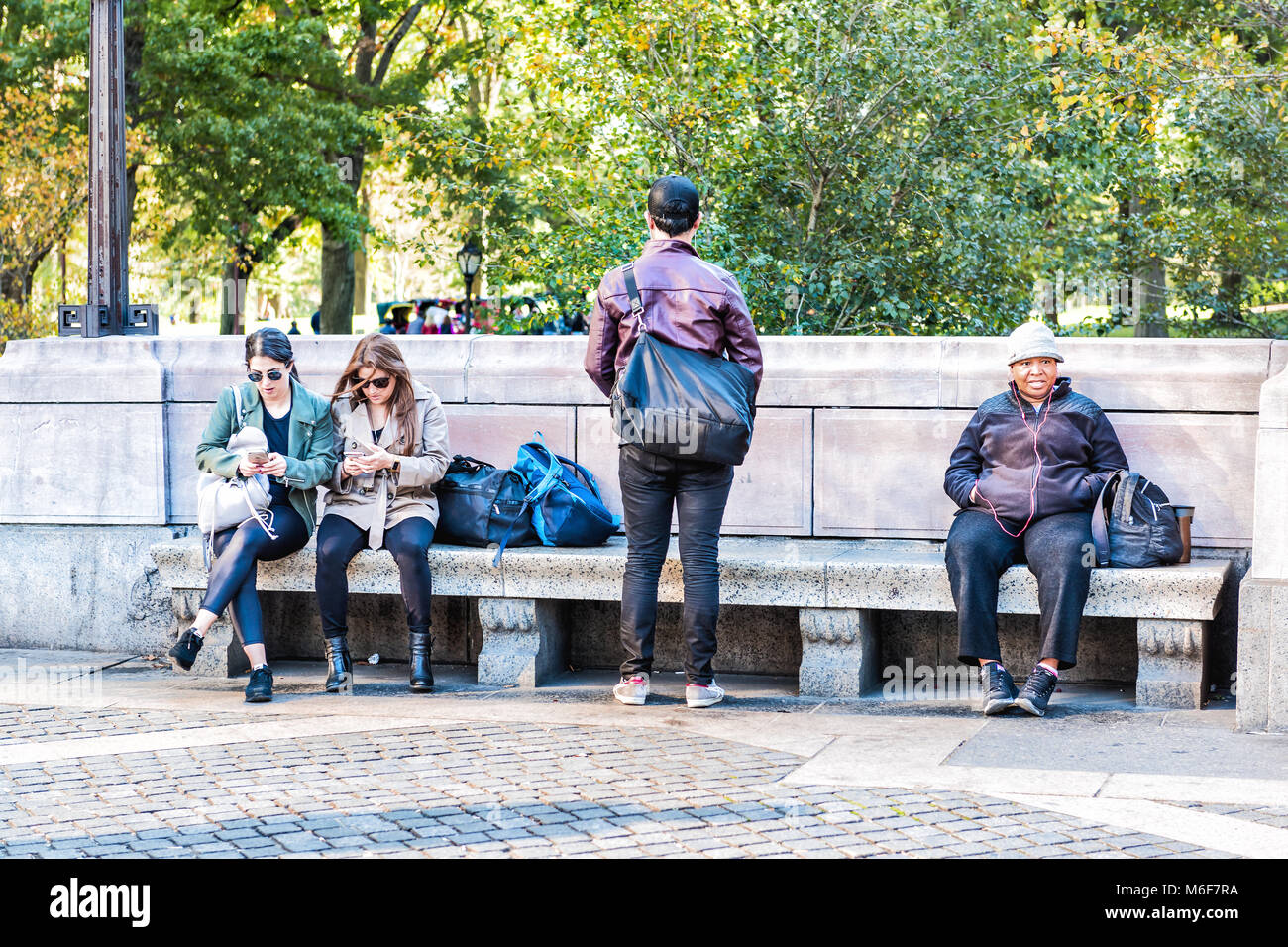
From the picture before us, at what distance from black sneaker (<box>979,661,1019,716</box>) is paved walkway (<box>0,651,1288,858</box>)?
93 mm

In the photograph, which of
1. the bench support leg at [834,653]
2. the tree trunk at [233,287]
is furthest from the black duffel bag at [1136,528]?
the tree trunk at [233,287]

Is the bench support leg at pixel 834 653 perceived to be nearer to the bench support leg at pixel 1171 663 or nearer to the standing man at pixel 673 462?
the standing man at pixel 673 462

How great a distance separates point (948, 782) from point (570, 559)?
2.25m

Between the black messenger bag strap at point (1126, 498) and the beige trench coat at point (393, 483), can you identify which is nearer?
the black messenger bag strap at point (1126, 498)

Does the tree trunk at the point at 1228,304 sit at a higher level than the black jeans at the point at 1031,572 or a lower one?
higher

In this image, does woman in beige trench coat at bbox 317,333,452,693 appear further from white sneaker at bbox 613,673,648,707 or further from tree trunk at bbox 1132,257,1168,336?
tree trunk at bbox 1132,257,1168,336

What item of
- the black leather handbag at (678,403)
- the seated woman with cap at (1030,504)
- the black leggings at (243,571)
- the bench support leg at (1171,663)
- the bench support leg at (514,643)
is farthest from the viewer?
the bench support leg at (514,643)

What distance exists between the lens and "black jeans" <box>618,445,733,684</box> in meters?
6.22

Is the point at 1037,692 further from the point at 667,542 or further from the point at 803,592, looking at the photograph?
the point at 667,542

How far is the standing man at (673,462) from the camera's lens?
6113 millimetres

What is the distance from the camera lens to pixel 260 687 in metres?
6.55

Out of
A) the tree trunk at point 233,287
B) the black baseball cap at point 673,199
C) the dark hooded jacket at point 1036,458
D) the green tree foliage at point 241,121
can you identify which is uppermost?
the green tree foliage at point 241,121

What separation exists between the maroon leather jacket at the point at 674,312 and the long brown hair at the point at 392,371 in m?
1.06
